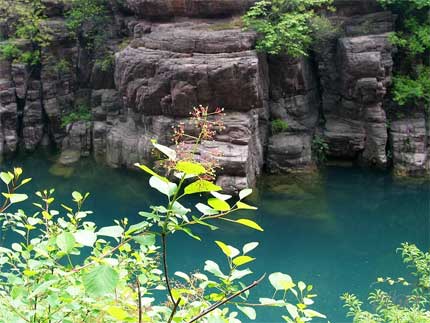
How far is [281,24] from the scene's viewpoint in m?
8.52

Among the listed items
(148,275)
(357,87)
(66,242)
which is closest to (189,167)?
(66,242)

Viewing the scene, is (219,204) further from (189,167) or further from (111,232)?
(111,232)

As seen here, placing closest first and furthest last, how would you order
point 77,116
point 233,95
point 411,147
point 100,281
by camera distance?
point 100,281 → point 233,95 → point 411,147 → point 77,116

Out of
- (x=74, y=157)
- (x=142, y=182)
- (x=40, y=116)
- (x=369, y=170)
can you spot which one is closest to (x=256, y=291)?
(x=142, y=182)

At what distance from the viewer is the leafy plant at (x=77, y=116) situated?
1062 centimetres

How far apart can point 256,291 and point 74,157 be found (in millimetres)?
5900

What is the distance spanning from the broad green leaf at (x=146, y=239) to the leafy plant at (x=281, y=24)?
7620 mm

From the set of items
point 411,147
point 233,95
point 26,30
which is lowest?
point 411,147

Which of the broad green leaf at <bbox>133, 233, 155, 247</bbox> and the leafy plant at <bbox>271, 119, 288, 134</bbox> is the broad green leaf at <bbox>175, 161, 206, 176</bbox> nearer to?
the broad green leaf at <bbox>133, 233, 155, 247</bbox>

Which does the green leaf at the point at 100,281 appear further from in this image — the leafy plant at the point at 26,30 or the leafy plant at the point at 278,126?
the leafy plant at the point at 26,30

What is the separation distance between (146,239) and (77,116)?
10240mm

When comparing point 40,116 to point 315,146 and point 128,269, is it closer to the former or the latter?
point 315,146

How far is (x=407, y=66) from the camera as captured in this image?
963cm

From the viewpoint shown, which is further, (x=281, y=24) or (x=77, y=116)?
(x=77, y=116)
